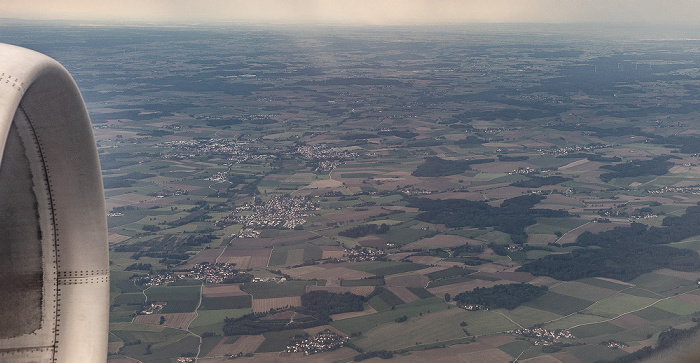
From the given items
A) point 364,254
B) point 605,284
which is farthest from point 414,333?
point 605,284

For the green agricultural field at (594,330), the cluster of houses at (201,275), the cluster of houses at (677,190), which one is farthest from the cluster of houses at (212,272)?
the cluster of houses at (677,190)

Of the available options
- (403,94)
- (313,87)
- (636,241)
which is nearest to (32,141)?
(636,241)

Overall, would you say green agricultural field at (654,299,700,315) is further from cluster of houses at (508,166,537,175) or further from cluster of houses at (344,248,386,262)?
cluster of houses at (508,166,537,175)

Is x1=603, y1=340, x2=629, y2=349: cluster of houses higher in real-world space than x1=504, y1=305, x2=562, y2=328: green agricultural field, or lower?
higher

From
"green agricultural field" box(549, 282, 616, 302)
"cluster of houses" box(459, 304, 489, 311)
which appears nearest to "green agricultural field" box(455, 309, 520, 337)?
"cluster of houses" box(459, 304, 489, 311)

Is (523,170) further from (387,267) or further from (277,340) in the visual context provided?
(277,340)

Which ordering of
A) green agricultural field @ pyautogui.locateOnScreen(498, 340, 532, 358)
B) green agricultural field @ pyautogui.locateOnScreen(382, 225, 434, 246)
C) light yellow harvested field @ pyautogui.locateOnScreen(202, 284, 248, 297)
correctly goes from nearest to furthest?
1. green agricultural field @ pyautogui.locateOnScreen(498, 340, 532, 358)
2. light yellow harvested field @ pyautogui.locateOnScreen(202, 284, 248, 297)
3. green agricultural field @ pyautogui.locateOnScreen(382, 225, 434, 246)

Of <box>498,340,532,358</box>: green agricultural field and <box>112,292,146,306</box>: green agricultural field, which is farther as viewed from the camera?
<box>112,292,146,306</box>: green agricultural field

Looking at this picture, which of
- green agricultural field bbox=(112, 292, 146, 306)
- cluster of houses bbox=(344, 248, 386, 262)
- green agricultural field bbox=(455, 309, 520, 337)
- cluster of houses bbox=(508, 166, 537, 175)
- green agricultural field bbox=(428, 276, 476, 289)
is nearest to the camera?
green agricultural field bbox=(455, 309, 520, 337)
